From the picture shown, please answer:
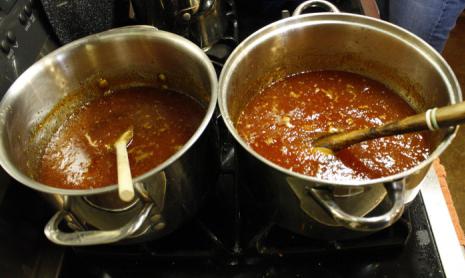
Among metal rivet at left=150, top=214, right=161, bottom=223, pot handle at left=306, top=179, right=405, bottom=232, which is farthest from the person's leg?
metal rivet at left=150, top=214, right=161, bottom=223

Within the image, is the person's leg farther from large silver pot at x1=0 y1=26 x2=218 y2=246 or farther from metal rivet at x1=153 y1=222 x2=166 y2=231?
metal rivet at x1=153 y1=222 x2=166 y2=231

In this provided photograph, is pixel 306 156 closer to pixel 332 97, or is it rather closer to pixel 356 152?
pixel 356 152

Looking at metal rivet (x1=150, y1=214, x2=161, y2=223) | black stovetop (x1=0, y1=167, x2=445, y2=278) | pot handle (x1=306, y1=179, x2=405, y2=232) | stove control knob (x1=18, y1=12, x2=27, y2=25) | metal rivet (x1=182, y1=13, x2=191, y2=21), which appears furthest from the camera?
metal rivet (x1=182, y1=13, x2=191, y2=21)

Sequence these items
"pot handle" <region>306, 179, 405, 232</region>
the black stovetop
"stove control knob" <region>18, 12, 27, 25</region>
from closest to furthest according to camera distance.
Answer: "pot handle" <region>306, 179, 405, 232</region> < the black stovetop < "stove control knob" <region>18, 12, 27, 25</region>

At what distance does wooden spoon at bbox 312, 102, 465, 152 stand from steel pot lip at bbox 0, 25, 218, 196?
1.20 ft

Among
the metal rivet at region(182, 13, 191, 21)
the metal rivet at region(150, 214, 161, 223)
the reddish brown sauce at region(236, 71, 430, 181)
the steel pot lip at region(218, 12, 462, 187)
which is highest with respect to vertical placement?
the metal rivet at region(182, 13, 191, 21)

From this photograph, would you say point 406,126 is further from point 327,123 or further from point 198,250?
point 198,250

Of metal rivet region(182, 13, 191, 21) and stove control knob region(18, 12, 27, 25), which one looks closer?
stove control knob region(18, 12, 27, 25)

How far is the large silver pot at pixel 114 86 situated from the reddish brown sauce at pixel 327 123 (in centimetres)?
21

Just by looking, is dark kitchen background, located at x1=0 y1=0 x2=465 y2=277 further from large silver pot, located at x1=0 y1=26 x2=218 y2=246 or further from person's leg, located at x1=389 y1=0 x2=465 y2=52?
person's leg, located at x1=389 y1=0 x2=465 y2=52

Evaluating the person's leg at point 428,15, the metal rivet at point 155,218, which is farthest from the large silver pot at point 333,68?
the person's leg at point 428,15

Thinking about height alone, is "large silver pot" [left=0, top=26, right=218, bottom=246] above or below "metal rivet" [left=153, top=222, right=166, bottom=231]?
above

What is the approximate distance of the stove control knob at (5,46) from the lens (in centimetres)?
110

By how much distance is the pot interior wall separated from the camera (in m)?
1.17
